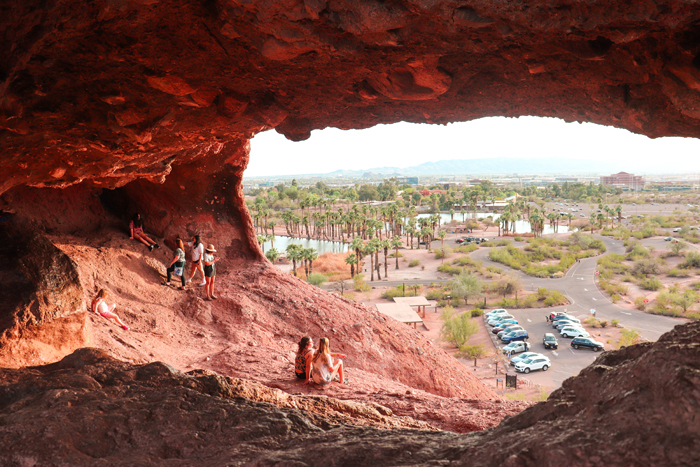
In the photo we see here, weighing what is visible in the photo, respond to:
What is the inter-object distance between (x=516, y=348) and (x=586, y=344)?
18.0ft

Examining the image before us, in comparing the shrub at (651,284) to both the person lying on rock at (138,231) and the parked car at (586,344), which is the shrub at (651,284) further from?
the person lying on rock at (138,231)

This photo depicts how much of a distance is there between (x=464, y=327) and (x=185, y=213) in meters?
28.0

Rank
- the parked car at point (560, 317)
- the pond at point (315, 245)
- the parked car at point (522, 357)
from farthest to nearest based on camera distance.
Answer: the pond at point (315, 245)
the parked car at point (560, 317)
the parked car at point (522, 357)

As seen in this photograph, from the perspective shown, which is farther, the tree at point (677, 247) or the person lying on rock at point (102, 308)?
the tree at point (677, 247)

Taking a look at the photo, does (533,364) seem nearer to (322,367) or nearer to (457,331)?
(457,331)

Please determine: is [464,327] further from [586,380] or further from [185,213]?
[586,380]

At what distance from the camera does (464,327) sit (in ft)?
119

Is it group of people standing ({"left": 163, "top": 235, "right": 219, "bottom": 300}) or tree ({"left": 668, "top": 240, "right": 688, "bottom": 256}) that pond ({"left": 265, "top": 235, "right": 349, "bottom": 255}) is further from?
group of people standing ({"left": 163, "top": 235, "right": 219, "bottom": 300})

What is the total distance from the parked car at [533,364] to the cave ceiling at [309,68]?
28.2 meters

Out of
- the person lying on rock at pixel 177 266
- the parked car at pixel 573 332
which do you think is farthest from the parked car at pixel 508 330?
the person lying on rock at pixel 177 266

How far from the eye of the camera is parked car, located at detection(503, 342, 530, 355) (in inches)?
1366

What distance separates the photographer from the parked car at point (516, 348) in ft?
114

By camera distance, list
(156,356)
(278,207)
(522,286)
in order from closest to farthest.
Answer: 1. (156,356)
2. (522,286)
3. (278,207)

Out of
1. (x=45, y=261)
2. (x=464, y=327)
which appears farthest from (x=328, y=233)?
(x=45, y=261)
